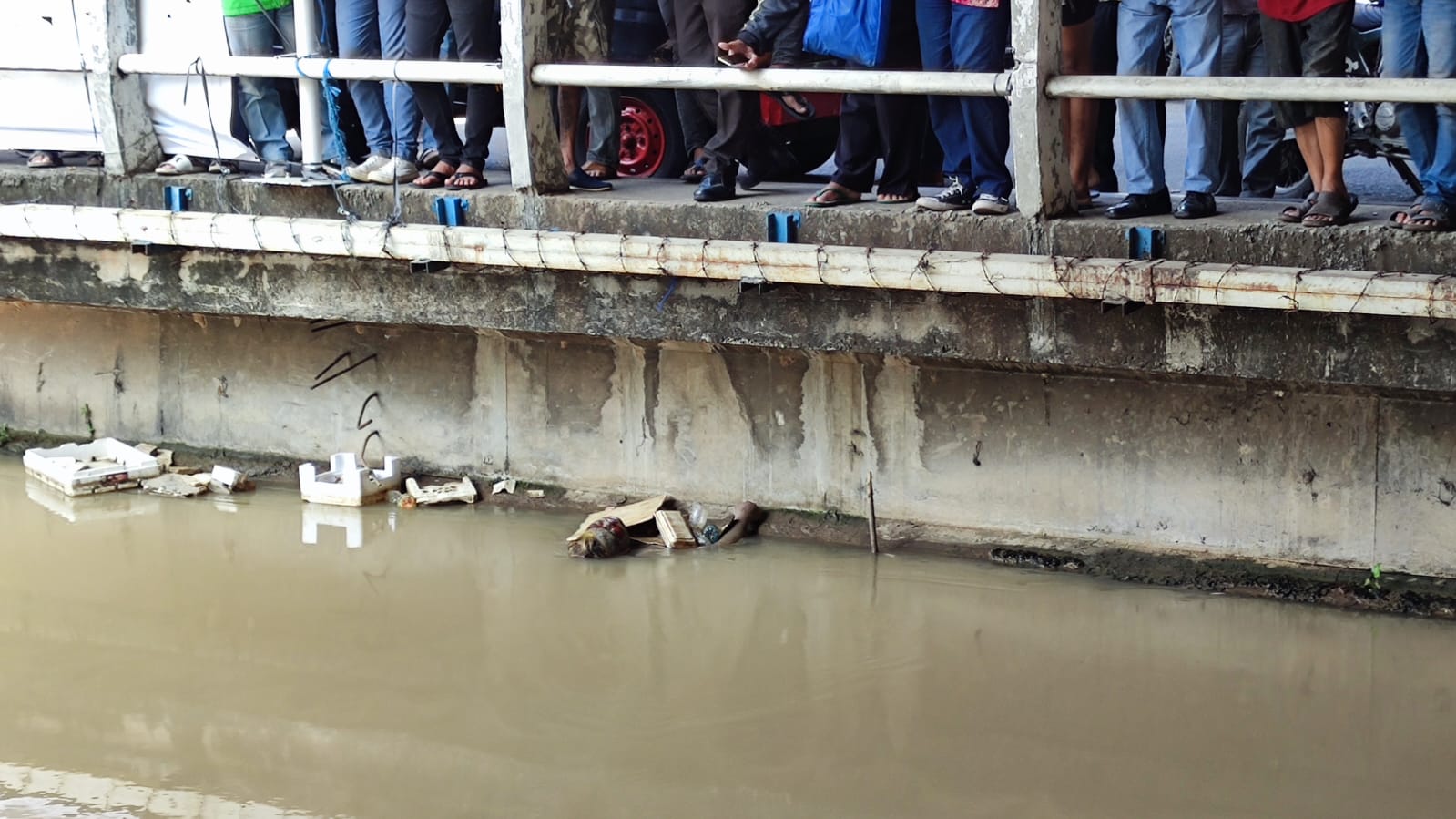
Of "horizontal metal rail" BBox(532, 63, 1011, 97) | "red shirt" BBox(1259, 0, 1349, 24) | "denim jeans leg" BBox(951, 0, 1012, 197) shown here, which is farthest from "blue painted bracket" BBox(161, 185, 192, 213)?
"red shirt" BBox(1259, 0, 1349, 24)

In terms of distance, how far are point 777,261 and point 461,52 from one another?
202 centimetres

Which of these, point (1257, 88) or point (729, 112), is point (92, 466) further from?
point (1257, 88)

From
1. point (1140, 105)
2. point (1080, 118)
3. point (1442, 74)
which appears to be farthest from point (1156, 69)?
point (1442, 74)

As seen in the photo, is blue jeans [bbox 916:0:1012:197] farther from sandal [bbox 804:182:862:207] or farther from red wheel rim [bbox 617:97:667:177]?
red wheel rim [bbox 617:97:667:177]

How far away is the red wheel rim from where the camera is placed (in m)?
8.34

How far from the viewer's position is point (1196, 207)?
6.27 m

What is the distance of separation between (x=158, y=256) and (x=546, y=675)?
301 cm

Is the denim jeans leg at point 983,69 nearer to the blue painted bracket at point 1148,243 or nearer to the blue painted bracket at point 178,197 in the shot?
the blue painted bracket at point 1148,243

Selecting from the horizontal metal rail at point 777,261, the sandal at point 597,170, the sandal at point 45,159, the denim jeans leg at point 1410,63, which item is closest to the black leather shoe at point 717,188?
the horizontal metal rail at point 777,261

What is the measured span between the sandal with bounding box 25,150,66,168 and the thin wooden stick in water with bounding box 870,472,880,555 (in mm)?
4249

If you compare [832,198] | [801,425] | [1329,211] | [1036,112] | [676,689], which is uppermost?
[1036,112]

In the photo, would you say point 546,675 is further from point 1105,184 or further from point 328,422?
point 1105,184

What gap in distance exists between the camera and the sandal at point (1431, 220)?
5.71 metres

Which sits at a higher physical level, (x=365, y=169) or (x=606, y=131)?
(x=606, y=131)
